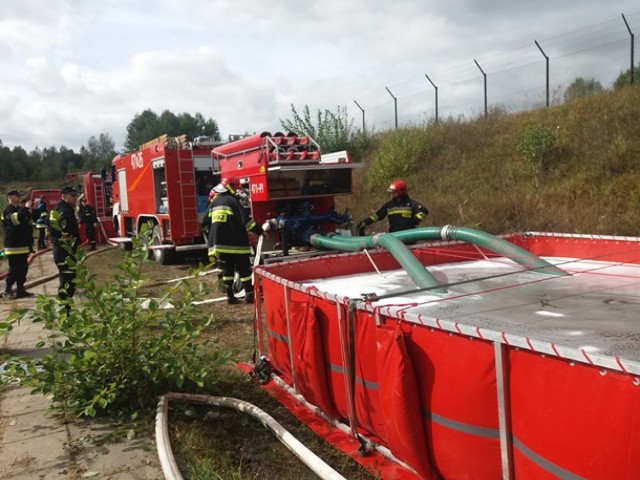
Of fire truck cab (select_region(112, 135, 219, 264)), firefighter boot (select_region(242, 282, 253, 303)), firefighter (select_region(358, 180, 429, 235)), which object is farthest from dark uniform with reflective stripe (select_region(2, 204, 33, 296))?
firefighter (select_region(358, 180, 429, 235))

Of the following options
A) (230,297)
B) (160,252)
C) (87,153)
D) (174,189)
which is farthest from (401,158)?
(87,153)

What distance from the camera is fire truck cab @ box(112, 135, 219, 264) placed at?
10.3 m

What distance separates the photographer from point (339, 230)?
7.98 m

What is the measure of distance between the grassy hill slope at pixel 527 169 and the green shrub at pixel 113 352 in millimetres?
7939

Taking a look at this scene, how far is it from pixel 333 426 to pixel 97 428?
1.60 meters

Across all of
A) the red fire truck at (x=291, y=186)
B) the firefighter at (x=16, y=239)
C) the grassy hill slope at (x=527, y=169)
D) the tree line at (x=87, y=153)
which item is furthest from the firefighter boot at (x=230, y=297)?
the tree line at (x=87, y=153)

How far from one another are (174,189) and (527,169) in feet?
26.9

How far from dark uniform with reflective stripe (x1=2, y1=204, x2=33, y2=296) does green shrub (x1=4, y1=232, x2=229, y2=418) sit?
17.0 feet

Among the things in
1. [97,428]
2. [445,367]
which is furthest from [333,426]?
[97,428]

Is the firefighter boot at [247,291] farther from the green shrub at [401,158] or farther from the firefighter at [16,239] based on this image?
the green shrub at [401,158]

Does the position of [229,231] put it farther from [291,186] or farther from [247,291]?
[291,186]

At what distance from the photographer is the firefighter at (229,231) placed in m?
6.79

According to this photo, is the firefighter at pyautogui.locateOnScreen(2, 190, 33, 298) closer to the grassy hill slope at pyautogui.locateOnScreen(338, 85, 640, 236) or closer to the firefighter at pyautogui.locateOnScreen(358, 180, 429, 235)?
the firefighter at pyautogui.locateOnScreen(358, 180, 429, 235)

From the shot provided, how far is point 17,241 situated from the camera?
8.26m
